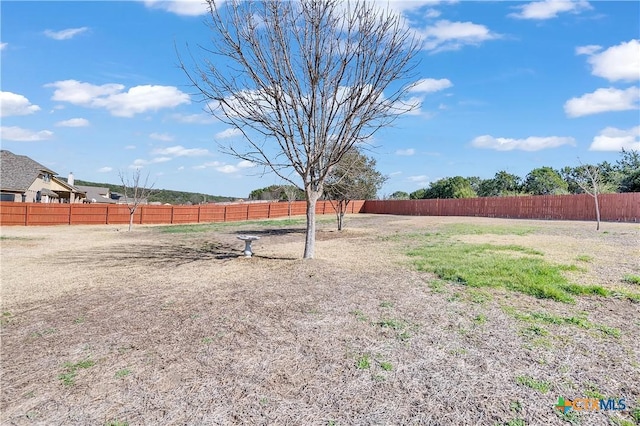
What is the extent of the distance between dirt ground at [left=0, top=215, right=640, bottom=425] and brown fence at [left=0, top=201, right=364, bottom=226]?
2138 centimetres

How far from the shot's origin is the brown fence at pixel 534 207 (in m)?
24.6

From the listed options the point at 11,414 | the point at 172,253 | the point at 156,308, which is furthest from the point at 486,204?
the point at 11,414

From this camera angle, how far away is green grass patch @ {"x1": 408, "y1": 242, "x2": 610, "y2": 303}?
5.87m

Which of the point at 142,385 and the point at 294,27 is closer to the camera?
the point at 142,385

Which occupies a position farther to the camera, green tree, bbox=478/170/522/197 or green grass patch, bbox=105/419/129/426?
green tree, bbox=478/170/522/197

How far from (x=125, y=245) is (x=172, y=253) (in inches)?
150

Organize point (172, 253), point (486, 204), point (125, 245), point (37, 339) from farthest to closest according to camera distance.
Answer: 1. point (486, 204)
2. point (125, 245)
3. point (172, 253)
4. point (37, 339)

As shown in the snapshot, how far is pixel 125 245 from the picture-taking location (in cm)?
1454

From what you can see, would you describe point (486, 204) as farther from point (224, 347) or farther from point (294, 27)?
point (224, 347)

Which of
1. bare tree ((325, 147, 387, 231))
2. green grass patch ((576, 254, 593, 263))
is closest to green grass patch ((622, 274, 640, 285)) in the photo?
green grass patch ((576, 254, 593, 263))

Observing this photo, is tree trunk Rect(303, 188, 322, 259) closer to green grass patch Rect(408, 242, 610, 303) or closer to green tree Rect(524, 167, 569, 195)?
green grass patch Rect(408, 242, 610, 303)

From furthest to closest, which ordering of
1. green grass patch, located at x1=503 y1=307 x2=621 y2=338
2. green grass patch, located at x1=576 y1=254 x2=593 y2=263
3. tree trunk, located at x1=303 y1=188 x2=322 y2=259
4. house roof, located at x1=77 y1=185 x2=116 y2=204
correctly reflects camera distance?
house roof, located at x1=77 y1=185 x2=116 y2=204 → tree trunk, located at x1=303 y1=188 x2=322 y2=259 → green grass patch, located at x1=576 y1=254 x2=593 y2=263 → green grass patch, located at x1=503 y1=307 x2=621 y2=338

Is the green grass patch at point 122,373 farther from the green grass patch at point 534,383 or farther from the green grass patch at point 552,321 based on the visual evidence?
the green grass patch at point 552,321

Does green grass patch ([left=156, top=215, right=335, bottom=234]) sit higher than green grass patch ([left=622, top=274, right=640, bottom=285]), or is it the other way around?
green grass patch ([left=622, top=274, right=640, bottom=285])
